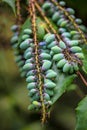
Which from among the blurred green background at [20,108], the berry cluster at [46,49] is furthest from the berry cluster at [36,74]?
the blurred green background at [20,108]

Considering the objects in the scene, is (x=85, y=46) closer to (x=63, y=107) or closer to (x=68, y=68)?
(x=68, y=68)

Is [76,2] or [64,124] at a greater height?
[76,2]

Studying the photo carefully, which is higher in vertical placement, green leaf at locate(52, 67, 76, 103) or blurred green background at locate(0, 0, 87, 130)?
green leaf at locate(52, 67, 76, 103)

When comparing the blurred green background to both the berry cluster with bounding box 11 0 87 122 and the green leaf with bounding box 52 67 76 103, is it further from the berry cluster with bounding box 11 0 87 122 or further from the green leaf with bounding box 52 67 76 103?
the green leaf with bounding box 52 67 76 103

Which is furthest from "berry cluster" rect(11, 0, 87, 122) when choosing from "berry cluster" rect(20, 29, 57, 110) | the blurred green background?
the blurred green background

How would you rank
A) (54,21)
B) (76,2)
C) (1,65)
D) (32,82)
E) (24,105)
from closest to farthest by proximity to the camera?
(32,82)
(54,21)
(76,2)
(1,65)
(24,105)

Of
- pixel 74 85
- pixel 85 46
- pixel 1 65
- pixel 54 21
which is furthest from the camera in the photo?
pixel 1 65

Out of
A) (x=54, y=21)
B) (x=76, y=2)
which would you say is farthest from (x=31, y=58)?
(x=76, y=2)

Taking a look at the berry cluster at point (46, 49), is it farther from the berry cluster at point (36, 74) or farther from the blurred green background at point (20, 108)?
the blurred green background at point (20, 108)

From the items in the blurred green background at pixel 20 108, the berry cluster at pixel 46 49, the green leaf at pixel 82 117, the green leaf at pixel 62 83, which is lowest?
the blurred green background at pixel 20 108
